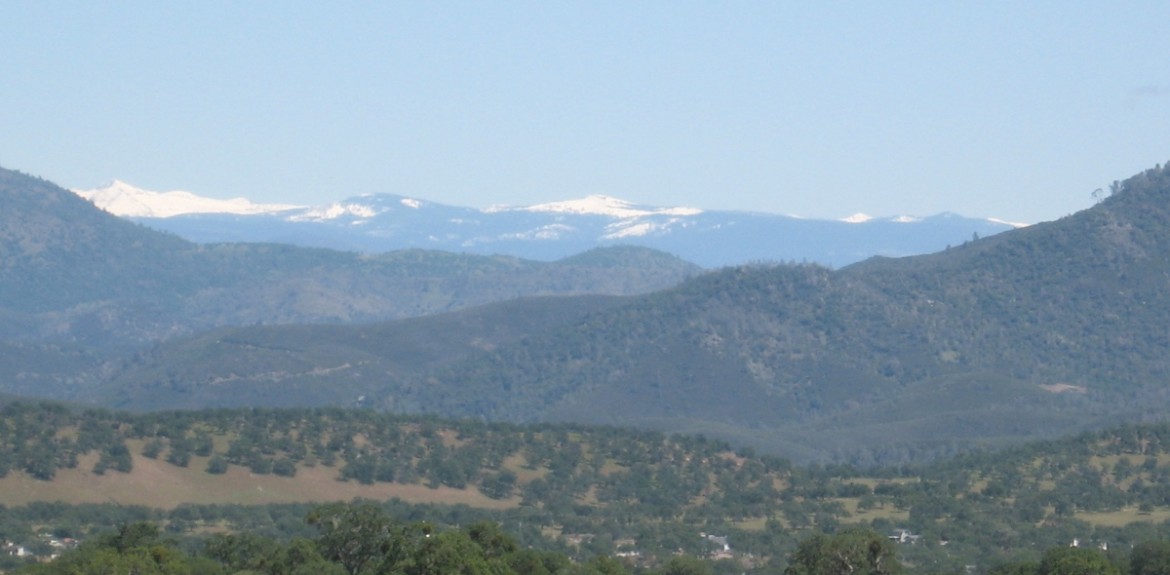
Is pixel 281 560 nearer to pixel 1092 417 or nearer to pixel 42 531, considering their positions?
pixel 42 531

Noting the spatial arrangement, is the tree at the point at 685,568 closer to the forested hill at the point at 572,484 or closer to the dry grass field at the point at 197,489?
the forested hill at the point at 572,484

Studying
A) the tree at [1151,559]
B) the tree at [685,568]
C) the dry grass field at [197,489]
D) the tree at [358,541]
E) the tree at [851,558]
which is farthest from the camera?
the dry grass field at [197,489]

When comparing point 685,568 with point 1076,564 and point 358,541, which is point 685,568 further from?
point 1076,564

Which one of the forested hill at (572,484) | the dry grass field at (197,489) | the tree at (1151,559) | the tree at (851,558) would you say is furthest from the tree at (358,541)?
the dry grass field at (197,489)

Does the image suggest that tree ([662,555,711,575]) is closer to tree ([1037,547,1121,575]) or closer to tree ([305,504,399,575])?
tree ([305,504,399,575])

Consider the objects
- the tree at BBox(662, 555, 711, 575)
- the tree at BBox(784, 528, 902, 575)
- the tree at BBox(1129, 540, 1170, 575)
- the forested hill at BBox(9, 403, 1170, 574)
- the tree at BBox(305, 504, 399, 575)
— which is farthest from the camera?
the forested hill at BBox(9, 403, 1170, 574)

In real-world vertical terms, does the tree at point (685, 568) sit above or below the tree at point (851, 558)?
below

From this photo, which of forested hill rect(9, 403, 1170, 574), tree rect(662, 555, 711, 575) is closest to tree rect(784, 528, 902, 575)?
tree rect(662, 555, 711, 575)

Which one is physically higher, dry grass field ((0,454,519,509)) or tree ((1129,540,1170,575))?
tree ((1129,540,1170,575))

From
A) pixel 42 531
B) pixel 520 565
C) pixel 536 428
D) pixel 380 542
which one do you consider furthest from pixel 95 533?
pixel 536 428

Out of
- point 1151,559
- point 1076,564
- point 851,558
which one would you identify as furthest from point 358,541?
point 1151,559

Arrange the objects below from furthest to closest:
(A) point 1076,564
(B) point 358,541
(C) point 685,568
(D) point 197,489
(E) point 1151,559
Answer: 1. (D) point 197,489
2. (C) point 685,568
3. (B) point 358,541
4. (E) point 1151,559
5. (A) point 1076,564

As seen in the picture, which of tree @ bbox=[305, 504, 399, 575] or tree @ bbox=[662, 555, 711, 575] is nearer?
tree @ bbox=[305, 504, 399, 575]

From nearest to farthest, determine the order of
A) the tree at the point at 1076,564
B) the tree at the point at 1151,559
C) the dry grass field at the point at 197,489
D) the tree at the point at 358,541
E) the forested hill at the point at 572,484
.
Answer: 1. the tree at the point at 1076,564
2. the tree at the point at 1151,559
3. the tree at the point at 358,541
4. the forested hill at the point at 572,484
5. the dry grass field at the point at 197,489
